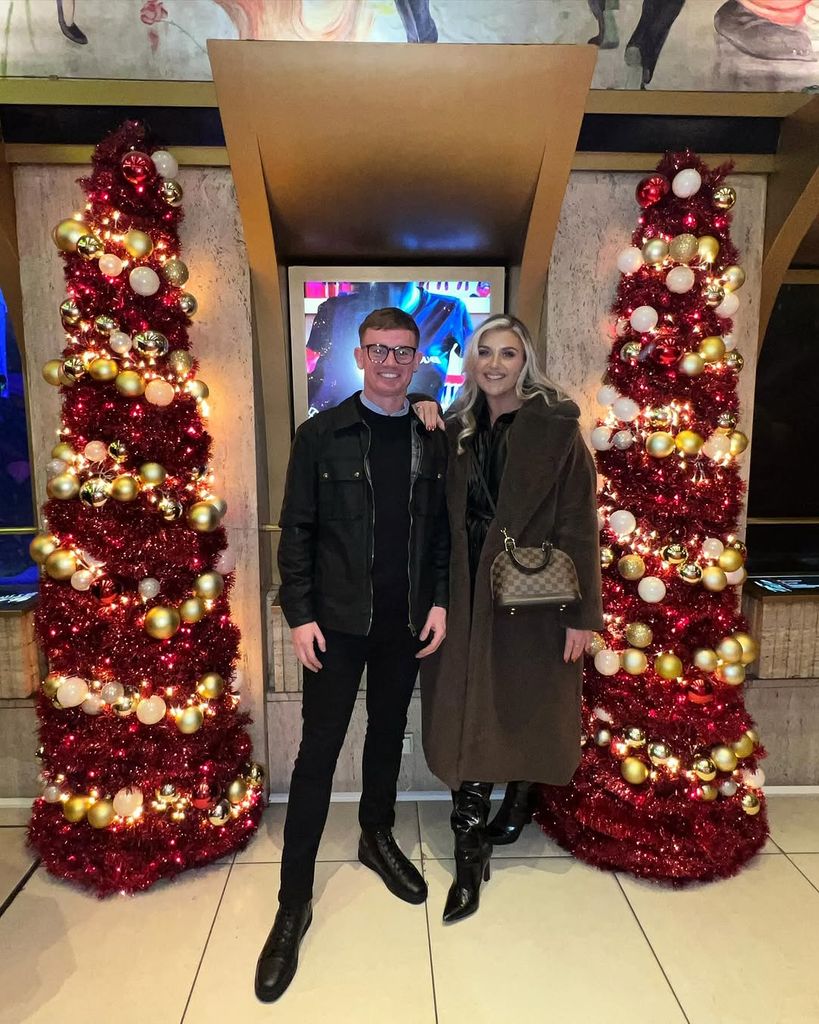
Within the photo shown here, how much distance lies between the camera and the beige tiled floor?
74.8 inches

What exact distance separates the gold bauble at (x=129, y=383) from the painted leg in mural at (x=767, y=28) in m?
2.62

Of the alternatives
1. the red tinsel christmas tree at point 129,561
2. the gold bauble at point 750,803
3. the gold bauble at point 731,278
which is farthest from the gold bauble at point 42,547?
the gold bauble at point 750,803

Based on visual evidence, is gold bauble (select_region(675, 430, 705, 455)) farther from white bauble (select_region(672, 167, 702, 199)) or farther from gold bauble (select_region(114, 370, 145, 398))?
gold bauble (select_region(114, 370, 145, 398))

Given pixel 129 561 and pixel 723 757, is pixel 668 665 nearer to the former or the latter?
pixel 723 757

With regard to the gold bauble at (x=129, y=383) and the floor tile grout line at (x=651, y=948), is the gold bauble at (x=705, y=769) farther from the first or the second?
the gold bauble at (x=129, y=383)

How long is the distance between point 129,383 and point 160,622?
0.82m

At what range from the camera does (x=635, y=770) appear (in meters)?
2.46

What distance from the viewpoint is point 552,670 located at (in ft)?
7.37

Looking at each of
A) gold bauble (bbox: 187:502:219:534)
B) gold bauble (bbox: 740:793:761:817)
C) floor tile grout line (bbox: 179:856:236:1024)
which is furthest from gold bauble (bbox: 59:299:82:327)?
gold bauble (bbox: 740:793:761:817)

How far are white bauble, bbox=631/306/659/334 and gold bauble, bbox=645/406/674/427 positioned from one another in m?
0.29

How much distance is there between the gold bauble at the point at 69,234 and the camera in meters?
2.22

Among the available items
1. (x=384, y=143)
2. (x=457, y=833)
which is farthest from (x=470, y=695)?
(x=384, y=143)

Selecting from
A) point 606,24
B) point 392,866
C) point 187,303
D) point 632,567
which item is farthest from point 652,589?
point 606,24

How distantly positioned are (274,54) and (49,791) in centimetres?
261
